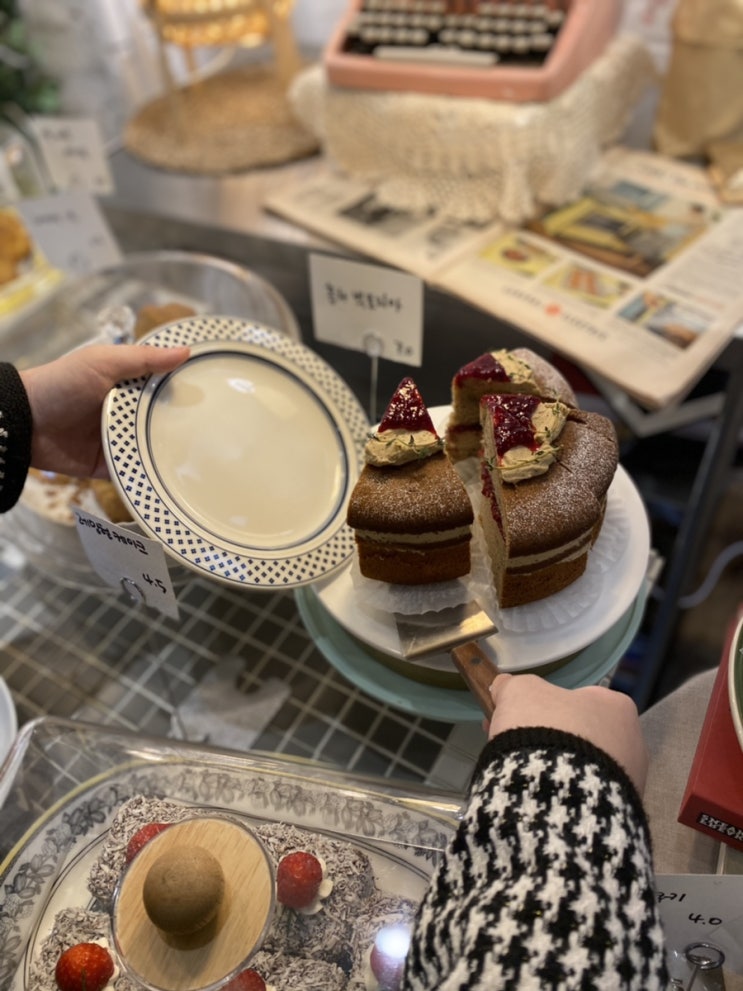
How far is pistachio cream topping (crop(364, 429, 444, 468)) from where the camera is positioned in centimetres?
85

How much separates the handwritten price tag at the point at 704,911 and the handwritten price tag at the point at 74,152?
1579 millimetres

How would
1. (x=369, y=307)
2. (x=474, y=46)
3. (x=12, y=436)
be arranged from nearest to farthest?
(x=12, y=436)
(x=369, y=307)
(x=474, y=46)

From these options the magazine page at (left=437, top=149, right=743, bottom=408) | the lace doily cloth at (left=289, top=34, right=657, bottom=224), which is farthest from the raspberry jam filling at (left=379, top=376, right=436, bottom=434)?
the lace doily cloth at (left=289, top=34, right=657, bottom=224)

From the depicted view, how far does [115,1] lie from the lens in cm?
238

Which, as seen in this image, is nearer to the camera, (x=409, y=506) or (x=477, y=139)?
(x=409, y=506)

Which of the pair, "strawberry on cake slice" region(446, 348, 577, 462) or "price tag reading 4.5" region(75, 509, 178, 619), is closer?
"price tag reading 4.5" region(75, 509, 178, 619)

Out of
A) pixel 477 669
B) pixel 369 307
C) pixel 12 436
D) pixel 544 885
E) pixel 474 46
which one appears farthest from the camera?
pixel 474 46

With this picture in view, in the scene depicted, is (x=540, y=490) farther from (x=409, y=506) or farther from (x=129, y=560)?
(x=129, y=560)

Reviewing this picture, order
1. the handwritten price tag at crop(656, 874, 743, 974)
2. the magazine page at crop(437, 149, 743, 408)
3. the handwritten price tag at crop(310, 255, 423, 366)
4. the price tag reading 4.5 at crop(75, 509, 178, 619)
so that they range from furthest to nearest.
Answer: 1. the magazine page at crop(437, 149, 743, 408)
2. the handwritten price tag at crop(310, 255, 423, 366)
3. the price tag reading 4.5 at crop(75, 509, 178, 619)
4. the handwritten price tag at crop(656, 874, 743, 974)

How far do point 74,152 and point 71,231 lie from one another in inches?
8.3

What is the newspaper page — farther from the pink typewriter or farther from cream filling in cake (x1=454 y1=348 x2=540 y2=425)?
cream filling in cake (x1=454 y1=348 x2=540 y2=425)

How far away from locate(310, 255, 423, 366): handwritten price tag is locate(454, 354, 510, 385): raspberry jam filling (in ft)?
0.52

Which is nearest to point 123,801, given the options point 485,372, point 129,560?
point 129,560

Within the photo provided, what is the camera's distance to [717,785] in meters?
0.72
